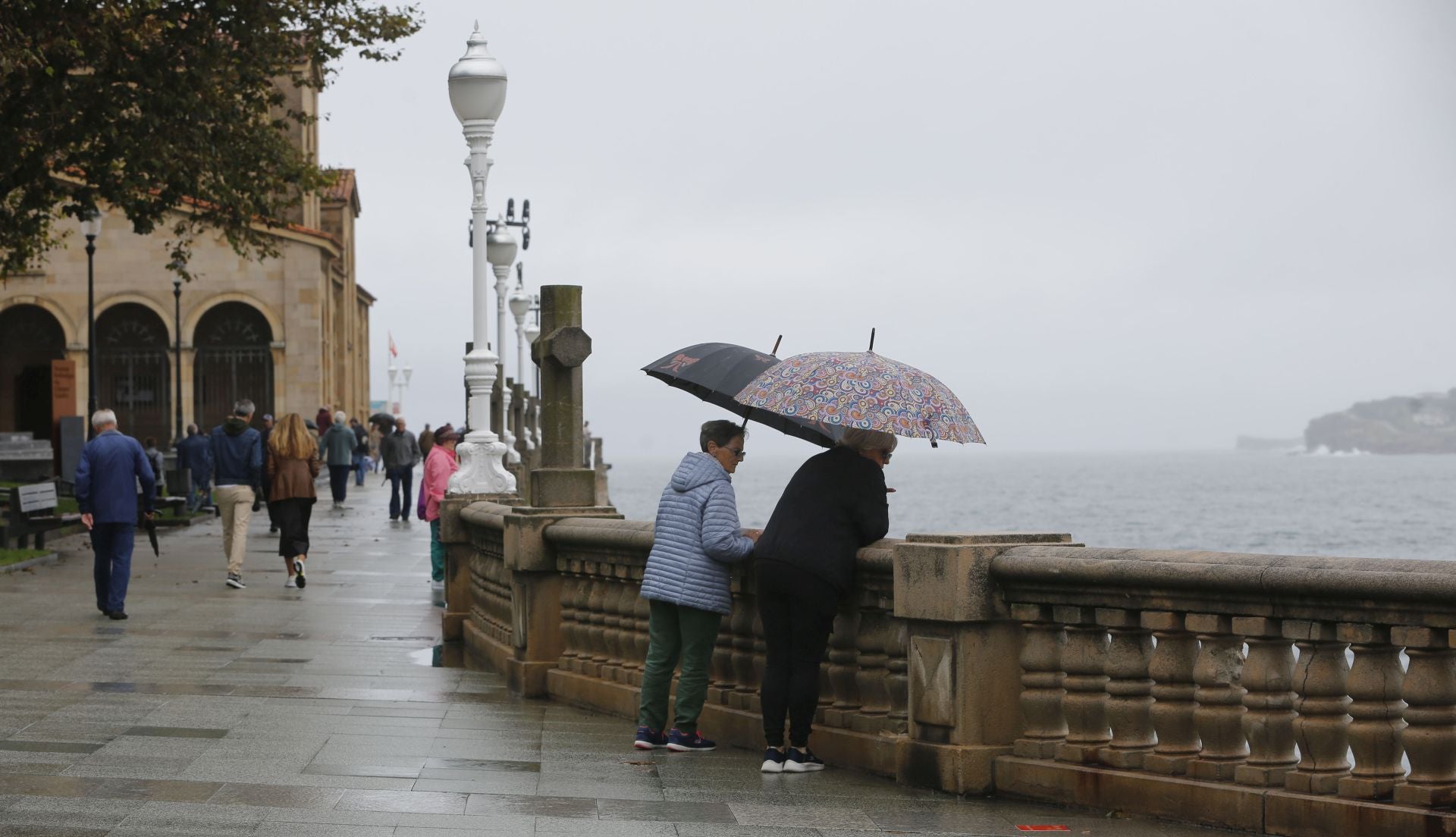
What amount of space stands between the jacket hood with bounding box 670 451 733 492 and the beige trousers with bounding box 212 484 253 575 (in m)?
11.3

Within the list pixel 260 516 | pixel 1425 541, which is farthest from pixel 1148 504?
pixel 260 516

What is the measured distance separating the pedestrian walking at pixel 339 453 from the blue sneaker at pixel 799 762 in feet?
94.8

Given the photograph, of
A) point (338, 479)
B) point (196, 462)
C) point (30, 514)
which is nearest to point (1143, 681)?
point (30, 514)

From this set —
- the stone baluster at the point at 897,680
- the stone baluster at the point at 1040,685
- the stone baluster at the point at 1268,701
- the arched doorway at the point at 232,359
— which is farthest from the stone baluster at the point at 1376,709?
the arched doorway at the point at 232,359

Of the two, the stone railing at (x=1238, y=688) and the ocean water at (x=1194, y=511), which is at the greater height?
the stone railing at (x=1238, y=688)

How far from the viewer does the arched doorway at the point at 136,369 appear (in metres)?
51.8

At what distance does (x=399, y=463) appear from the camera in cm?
3281

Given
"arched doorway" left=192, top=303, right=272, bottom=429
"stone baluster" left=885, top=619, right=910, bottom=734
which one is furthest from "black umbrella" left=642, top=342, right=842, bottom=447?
"arched doorway" left=192, top=303, right=272, bottom=429

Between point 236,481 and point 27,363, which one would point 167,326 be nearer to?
point 27,363

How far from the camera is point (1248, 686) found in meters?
6.71

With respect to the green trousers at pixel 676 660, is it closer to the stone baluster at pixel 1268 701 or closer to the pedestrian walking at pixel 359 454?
the stone baluster at pixel 1268 701

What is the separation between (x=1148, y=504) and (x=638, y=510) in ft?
133

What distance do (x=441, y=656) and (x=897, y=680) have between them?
6.62 metres

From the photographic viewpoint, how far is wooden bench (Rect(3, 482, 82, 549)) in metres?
21.9
